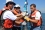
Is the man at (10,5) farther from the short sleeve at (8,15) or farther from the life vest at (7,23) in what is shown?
the life vest at (7,23)

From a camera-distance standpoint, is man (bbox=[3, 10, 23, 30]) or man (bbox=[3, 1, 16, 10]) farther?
man (bbox=[3, 1, 16, 10])

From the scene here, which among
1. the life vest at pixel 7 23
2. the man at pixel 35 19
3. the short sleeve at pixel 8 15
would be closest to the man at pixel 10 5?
the short sleeve at pixel 8 15

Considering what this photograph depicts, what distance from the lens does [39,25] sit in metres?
7.10

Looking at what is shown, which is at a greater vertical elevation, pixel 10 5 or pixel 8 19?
pixel 10 5

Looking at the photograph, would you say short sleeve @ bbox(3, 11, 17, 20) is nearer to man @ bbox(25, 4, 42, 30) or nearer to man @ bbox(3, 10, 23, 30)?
man @ bbox(3, 10, 23, 30)

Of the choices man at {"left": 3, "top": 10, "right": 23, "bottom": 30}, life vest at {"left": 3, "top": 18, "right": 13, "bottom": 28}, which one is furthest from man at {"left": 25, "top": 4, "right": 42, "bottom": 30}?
life vest at {"left": 3, "top": 18, "right": 13, "bottom": 28}

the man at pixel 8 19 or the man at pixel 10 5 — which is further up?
the man at pixel 10 5

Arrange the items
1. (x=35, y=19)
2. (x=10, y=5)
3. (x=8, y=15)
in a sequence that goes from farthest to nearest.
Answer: (x=35, y=19), (x=10, y=5), (x=8, y=15)

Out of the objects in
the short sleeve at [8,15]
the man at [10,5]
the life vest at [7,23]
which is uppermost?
the man at [10,5]

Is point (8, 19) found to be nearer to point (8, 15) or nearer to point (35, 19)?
point (8, 15)

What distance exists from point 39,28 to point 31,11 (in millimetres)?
765

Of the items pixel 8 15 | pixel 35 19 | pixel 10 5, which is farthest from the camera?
pixel 35 19

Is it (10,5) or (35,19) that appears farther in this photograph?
(35,19)

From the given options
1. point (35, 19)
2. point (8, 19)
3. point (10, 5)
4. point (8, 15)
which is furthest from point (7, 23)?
point (35, 19)
